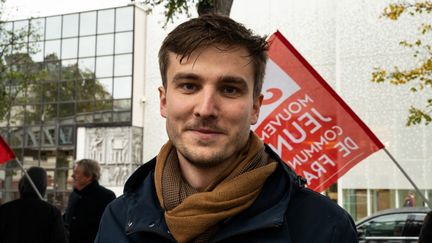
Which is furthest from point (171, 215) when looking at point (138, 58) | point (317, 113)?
point (138, 58)

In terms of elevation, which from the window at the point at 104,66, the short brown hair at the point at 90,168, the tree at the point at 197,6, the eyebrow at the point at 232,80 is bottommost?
the short brown hair at the point at 90,168

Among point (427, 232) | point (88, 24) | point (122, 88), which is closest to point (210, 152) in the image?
point (427, 232)

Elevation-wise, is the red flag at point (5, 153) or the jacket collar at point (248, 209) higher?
the jacket collar at point (248, 209)

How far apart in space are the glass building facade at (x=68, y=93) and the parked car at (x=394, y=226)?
22.2m

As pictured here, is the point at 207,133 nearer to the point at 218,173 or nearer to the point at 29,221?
the point at 218,173

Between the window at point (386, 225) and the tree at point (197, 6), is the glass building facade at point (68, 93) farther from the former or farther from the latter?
the tree at point (197, 6)

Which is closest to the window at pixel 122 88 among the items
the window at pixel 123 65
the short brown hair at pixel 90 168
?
the window at pixel 123 65

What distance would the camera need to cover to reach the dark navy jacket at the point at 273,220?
168cm

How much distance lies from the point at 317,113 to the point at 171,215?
3.63m

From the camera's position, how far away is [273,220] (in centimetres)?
165

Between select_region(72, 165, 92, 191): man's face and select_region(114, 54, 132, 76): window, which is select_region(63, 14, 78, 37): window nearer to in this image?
select_region(114, 54, 132, 76): window

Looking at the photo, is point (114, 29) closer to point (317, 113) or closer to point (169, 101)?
point (317, 113)

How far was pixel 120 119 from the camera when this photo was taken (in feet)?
108

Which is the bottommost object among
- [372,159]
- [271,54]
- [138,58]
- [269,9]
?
[372,159]
